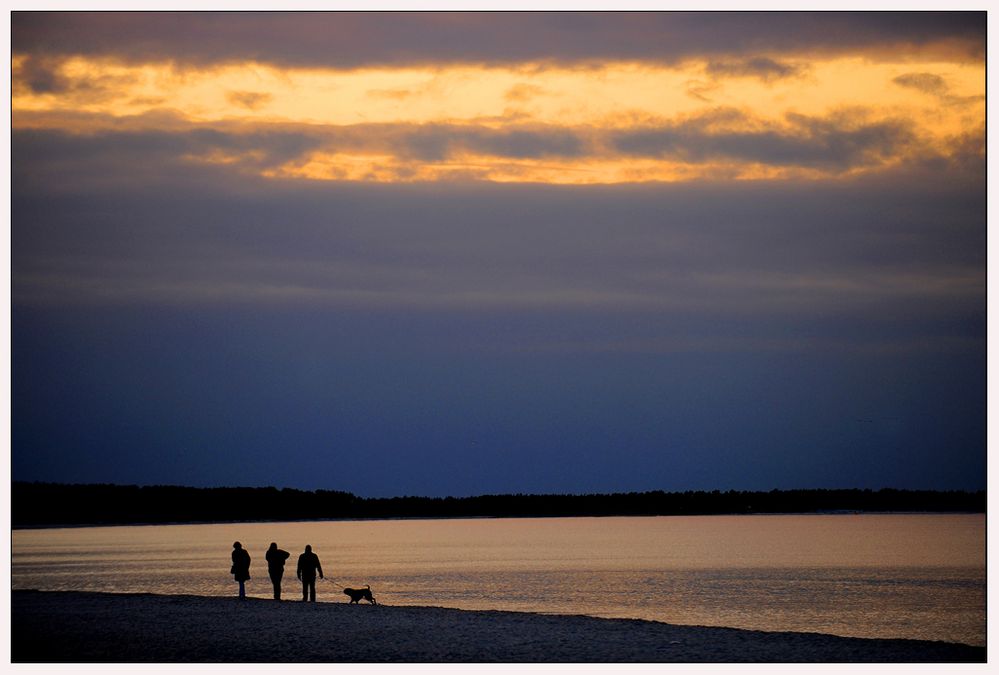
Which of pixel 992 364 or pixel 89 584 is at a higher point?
pixel 992 364

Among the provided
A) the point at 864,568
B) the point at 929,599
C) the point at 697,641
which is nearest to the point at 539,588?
the point at 929,599

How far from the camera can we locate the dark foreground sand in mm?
17844

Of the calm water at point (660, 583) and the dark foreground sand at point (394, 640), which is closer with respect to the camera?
the dark foreground sand at point (394, 640)

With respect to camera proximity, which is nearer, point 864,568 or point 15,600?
point 15,600

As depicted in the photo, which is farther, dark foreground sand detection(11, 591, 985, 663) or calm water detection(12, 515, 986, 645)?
calm water detection(12, 515, 986, 645)

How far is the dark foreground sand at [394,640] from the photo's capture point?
1784cm

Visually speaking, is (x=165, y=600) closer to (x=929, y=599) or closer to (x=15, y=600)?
(x=15, y=600)

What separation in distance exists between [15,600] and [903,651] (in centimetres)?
1840

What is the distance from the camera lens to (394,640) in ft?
64.6

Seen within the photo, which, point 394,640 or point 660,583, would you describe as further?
point 660,583

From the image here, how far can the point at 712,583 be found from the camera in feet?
193

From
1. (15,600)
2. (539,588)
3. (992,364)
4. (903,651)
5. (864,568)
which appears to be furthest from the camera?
(864,568)

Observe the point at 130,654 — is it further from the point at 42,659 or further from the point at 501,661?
the point at 501,661

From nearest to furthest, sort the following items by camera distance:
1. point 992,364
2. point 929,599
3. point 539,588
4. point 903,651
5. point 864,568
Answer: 1. point 992,364
2. point 903,651
3. point 929,599
4. point 539,588
5. point 864,568
